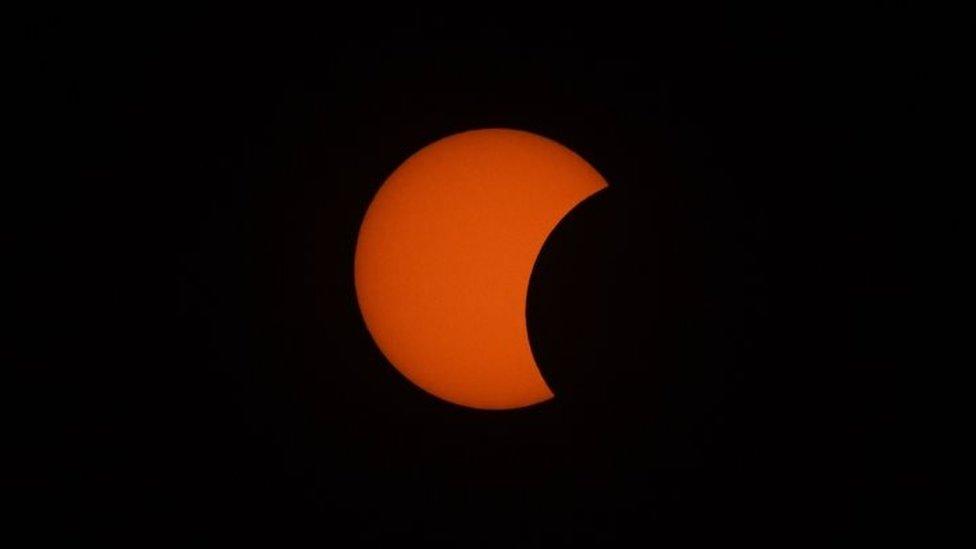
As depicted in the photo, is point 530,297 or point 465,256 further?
point 465,256

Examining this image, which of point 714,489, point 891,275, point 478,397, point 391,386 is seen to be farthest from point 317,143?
point 891,275

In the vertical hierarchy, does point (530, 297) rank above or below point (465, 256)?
below

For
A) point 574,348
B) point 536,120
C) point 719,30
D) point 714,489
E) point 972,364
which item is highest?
point 719,30

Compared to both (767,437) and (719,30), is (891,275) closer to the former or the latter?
(767,437)
